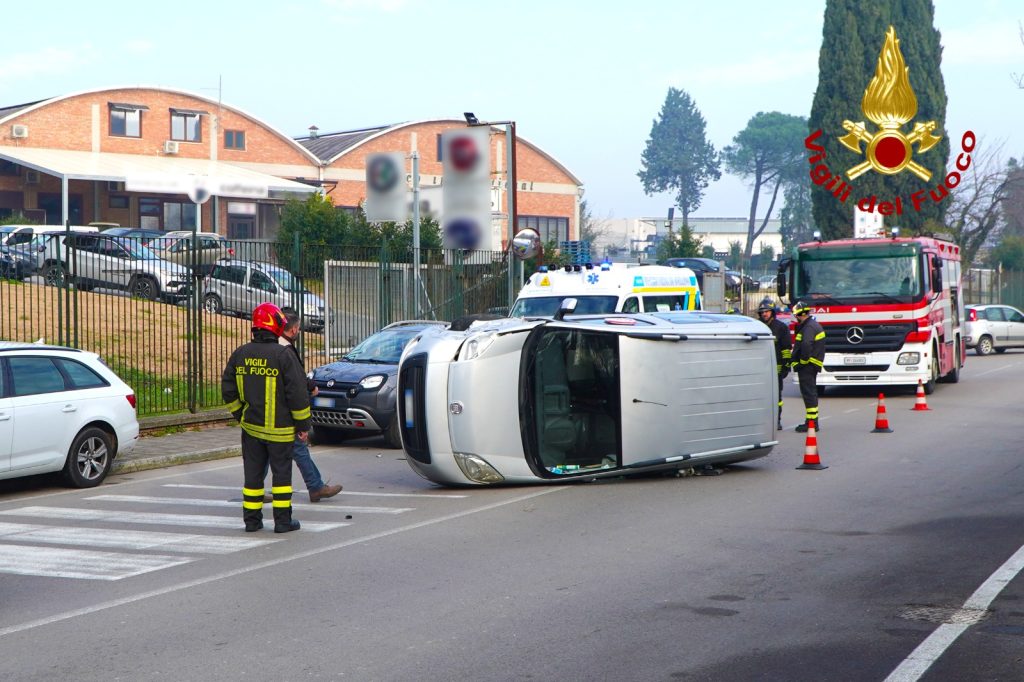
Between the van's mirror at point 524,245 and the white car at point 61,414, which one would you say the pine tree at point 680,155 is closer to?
the van's mirror at point 524,245

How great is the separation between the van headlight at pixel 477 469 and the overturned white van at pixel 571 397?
13 mm

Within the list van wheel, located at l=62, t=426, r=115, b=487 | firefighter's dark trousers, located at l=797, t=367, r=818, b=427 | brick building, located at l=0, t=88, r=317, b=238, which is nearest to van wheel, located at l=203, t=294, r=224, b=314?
van wheel, located at l=62, t=426, r=115, b=487

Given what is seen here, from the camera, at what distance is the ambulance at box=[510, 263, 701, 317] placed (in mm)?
18828

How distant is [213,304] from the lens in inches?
770

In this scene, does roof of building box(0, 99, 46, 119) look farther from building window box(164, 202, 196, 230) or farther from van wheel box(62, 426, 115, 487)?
van wheel box(62, 426, 115, 487)

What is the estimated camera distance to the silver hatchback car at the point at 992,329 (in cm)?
3872

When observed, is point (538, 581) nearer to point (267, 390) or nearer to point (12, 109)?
point (267, 390)

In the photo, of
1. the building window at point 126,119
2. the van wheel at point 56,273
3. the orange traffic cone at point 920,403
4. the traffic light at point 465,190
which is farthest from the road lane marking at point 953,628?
the building window at point 126,119

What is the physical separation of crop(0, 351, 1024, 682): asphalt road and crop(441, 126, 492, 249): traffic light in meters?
20.3

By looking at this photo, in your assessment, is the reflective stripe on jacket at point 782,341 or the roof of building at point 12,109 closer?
the reflective stripe on jacket at point 782,341

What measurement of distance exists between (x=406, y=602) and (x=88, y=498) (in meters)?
6.19

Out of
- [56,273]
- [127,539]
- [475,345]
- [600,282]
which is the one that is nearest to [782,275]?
[600,282]

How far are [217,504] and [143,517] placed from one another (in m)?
0.88

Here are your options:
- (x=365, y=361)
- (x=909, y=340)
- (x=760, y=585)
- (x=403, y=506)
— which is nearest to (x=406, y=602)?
(x=760, y=585)
